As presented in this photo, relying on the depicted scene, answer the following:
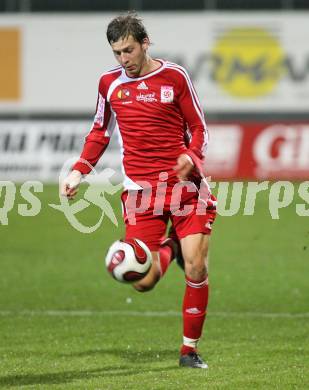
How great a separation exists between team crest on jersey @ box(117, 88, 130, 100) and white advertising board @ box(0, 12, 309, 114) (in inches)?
841

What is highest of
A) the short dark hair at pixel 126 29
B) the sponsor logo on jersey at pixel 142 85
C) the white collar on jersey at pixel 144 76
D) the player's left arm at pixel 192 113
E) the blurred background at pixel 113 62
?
the short dark hair at pixel 126 29

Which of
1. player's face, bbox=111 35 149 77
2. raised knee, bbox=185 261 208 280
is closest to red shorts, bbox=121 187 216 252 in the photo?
raised knee, bbox=185 261 208 280

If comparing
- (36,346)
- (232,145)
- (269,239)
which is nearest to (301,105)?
(232,145)

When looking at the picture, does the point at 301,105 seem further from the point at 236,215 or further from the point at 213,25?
the point at 236,215

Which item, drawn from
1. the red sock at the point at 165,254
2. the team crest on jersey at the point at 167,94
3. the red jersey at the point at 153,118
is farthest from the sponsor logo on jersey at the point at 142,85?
the red sock at the point at 165,254

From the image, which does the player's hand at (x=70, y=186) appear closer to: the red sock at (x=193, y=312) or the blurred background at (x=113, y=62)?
the red sock at (x=193, y=312)

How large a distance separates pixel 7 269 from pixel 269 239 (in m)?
5.12

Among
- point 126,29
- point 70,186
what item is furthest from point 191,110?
point 70,186

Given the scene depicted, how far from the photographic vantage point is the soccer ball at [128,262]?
7605 millimetres

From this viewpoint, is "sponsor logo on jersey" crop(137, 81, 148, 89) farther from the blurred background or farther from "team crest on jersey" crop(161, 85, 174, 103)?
the blurred background

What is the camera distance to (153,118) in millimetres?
8062

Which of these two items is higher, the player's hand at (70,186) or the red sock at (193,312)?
the player's hand at (70,186)

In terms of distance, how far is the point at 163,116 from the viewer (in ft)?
26.4

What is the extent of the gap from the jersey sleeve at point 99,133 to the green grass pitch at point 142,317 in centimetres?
→ 157
